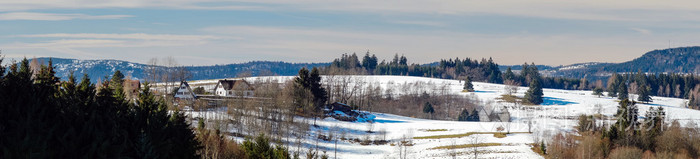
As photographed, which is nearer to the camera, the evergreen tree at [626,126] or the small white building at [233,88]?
the evergreen tree at [626,126]

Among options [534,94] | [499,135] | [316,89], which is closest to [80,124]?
[499,135]

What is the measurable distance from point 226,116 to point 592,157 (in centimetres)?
4544

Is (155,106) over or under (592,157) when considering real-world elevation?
over

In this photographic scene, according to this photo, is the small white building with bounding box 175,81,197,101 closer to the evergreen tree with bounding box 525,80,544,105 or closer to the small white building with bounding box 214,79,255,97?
the small white building with bounding box 214,79,255,97

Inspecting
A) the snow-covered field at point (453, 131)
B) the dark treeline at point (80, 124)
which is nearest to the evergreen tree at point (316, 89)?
the snow-covered field at point (453, 131)

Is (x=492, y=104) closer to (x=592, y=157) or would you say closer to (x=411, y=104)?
(x=411, y=104)

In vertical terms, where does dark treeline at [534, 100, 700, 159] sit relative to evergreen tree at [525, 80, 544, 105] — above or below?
below

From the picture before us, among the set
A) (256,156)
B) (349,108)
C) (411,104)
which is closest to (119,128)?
(256,156)

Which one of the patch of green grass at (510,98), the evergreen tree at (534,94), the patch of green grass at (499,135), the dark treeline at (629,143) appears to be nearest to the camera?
the dark treeline at (629,143)

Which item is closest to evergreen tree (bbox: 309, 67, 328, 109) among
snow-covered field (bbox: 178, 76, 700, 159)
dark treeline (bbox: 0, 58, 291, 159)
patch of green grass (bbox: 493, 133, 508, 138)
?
snow-covered field (bbox: 178, 76, 700, 159)

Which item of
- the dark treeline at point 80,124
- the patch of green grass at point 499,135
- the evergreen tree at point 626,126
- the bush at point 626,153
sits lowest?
the bush at point 626,153

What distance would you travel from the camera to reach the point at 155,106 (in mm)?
34625

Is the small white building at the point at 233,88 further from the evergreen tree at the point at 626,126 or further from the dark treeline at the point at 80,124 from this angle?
the dark treeline at the point at 80,124

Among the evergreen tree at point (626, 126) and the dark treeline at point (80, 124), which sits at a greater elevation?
the dark treeline at point (80, 124)
